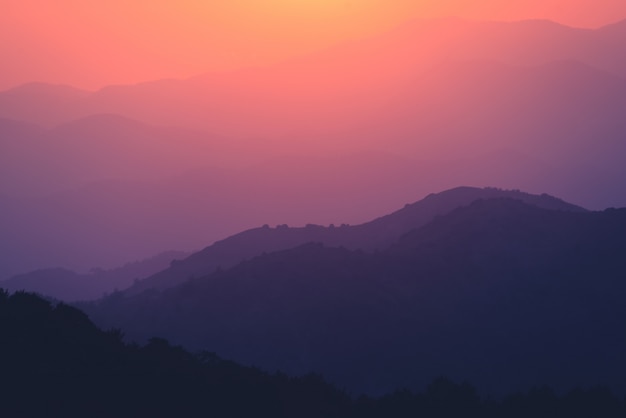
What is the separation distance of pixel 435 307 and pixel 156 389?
77.5 meters

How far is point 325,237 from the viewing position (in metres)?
159

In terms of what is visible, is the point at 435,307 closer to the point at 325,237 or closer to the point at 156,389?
the point at 325,237

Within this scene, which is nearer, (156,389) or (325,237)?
(156,389)

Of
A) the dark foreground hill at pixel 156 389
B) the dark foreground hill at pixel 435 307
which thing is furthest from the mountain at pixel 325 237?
the dark foreground hill at pixel 156 389

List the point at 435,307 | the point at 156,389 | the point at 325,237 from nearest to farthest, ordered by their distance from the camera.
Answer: the point at 156,389 → the point at 435,307 → the point at 325,237

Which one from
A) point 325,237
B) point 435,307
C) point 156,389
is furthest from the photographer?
point 325,237

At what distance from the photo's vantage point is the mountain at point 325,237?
156125 millimetres

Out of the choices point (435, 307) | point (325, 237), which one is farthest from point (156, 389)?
point (325, 237)

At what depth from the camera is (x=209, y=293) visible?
394 feet

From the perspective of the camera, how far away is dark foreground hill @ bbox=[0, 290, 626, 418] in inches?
1422

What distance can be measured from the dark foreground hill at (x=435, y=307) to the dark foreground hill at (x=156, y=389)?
45315 mm

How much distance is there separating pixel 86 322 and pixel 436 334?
218 ft

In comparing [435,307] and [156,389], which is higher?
[435,307]

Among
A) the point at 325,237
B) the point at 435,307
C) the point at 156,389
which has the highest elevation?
the point at 325,237
